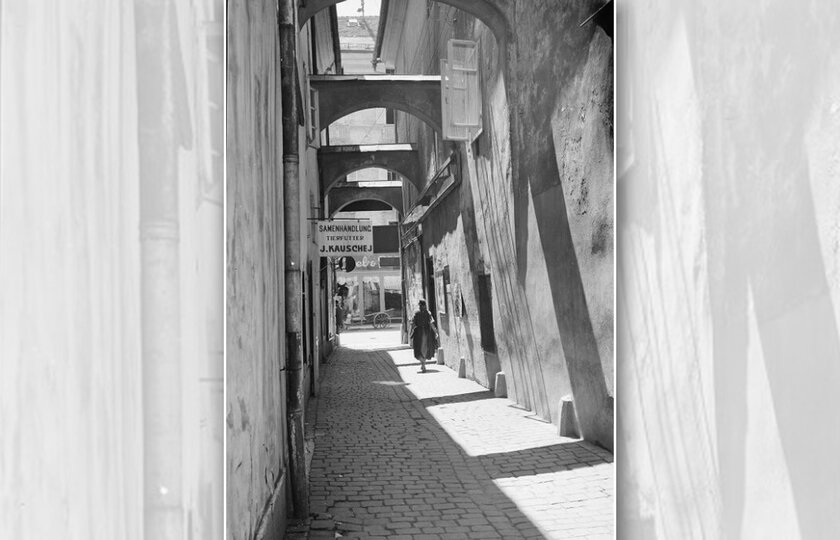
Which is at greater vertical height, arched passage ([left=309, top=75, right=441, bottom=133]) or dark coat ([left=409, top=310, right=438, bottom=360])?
arched passage ([left=309, top=75, right=441, bottom=133])

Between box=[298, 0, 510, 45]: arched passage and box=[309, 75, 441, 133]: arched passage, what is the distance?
4.74m

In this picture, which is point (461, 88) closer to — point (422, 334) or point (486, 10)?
point (486, 10)

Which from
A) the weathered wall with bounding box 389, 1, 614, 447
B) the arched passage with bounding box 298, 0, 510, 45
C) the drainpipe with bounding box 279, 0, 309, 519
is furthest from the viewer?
the arched passage with bounding box 298, 0, 510, 45

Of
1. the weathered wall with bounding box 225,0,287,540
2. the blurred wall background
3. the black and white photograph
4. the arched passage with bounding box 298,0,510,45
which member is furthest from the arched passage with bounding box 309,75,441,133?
the blurred wall background

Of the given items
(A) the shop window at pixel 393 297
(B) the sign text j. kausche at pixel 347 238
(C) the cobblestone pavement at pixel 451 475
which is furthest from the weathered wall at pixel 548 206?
(A) the shop window at pixel 393 297

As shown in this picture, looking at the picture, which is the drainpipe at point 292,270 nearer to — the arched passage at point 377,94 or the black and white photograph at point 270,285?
the black and white photograph at point 270,285

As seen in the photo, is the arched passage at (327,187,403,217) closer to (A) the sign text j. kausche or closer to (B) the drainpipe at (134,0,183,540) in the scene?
(A) the sign text j. kausche

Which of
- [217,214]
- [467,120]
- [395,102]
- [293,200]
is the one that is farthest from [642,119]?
[395,102]

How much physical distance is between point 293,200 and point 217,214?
3.02 metres

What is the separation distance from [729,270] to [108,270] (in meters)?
1.72

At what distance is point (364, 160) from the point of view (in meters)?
19.9

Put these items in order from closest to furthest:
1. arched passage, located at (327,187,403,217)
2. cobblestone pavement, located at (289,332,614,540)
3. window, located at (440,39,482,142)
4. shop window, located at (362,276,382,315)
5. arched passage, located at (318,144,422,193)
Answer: cobblestone pavement, located at (289,332,614,540) < window, located at (440,39,482,142) < arched passage, located at (318,144,422,193) < arched passage, located at (327,187,403,217) < shop window, located at (362,276,382,315)

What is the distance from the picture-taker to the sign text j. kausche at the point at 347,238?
13055 millimetres

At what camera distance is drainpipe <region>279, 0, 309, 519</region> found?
218 inches
